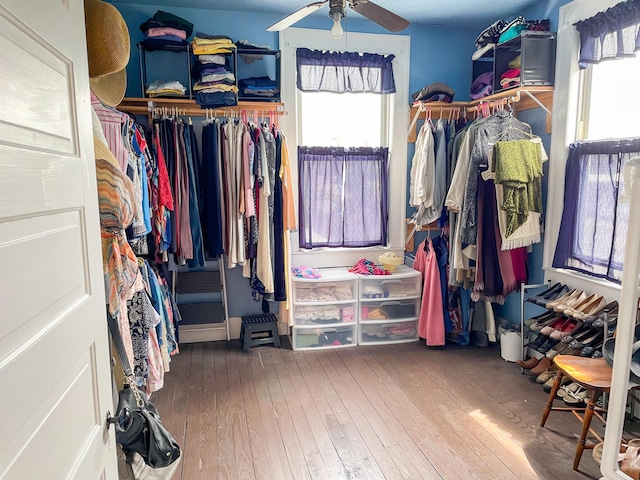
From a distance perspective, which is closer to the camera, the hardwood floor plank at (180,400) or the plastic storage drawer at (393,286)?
the hardwood floor plank at (180,400)

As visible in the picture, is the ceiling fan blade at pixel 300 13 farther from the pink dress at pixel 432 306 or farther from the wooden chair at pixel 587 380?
the wooden chair at pixel 587 380

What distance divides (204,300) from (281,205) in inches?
42.9

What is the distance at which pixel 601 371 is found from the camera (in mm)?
2375

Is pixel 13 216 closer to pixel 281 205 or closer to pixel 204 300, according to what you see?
pixel 281 205

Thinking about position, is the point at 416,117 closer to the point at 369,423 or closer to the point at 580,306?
the point at 580,306

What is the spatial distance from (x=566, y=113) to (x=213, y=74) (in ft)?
8.20

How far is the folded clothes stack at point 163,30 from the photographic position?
331cm

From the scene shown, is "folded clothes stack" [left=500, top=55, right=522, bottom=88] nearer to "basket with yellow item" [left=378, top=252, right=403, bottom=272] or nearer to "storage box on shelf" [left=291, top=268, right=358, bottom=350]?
"basket with yellow item" [left=378, top=252, right=403, bottom=272]

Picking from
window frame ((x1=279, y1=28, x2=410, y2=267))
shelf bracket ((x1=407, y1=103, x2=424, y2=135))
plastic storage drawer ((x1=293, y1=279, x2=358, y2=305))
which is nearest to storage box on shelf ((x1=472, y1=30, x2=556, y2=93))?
shelf bracket ((x1=407, y1=103, x2=424, y2=135))

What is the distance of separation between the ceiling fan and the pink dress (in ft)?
6.18

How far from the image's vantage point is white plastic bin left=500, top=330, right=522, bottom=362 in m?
3.53

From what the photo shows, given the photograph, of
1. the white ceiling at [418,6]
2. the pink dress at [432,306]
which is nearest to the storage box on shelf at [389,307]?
the pink dress at [432,306]

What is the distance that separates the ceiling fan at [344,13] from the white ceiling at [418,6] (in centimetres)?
103

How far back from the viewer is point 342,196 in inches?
161
